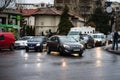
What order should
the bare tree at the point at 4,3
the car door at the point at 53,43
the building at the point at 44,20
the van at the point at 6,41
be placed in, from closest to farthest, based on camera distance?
the car door at the point at 53,43 → the van at the point at 6,41 → the bare tree at the point at 4,3 → the building at the point at 44,20

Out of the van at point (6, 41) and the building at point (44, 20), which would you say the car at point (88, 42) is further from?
the building at point (44, 20)

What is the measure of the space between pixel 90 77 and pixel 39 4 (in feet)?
446

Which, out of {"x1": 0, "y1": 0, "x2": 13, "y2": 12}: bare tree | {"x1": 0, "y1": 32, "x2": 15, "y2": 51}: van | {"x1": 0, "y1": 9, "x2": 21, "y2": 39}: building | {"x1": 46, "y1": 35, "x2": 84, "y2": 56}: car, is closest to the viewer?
{"x1": 46, "y1": 35, "x2": 84, "y2": 56}: car

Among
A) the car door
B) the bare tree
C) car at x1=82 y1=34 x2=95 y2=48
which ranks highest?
the bare tree

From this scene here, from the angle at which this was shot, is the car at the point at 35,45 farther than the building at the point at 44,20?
No

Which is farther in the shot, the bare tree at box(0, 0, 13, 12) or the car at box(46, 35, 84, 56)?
the bare tree at box(0, 0, 13, 12)

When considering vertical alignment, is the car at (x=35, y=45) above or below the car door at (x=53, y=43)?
below

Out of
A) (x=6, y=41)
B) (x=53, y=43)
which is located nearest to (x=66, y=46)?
(x=53, y=43)

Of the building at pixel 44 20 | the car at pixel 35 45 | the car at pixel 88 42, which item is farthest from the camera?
the building at pixel 44 20

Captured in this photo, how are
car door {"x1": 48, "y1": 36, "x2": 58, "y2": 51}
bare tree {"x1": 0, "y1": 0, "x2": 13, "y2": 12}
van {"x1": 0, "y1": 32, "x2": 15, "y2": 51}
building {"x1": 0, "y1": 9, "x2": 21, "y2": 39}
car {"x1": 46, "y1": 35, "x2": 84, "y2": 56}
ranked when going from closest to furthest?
car {"x1": 46, "y1": 35, "x2": 84, "y2": 56}
car door {"x1": 48, "y1": 36, "x2": 58, "y2": 51}
van {"x1": 0, "y1": 32, "x2": 15, "y2": 51}
bare tree {"x1": 0, "y1": 0, "x2": 13, "y2": 12}
building {"x1": 0, "y1": 9, "x2": 21, "y2": 39}

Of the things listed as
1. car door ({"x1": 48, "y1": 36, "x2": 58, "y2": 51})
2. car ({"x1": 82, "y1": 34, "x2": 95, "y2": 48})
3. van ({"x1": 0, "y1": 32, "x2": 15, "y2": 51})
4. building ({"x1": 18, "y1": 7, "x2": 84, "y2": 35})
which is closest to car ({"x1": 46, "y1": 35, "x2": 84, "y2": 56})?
car door ({"x1": 48, "y1": 36, "x2": 58, "y2": 51})

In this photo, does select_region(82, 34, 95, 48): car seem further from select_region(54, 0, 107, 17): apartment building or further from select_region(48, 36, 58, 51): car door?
select_region(54, 0, 107, 17): apartment building

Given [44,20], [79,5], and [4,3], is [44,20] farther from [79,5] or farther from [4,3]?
[79,5]

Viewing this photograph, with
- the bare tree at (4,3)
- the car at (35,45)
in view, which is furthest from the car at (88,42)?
the bare tree at (4,3)
